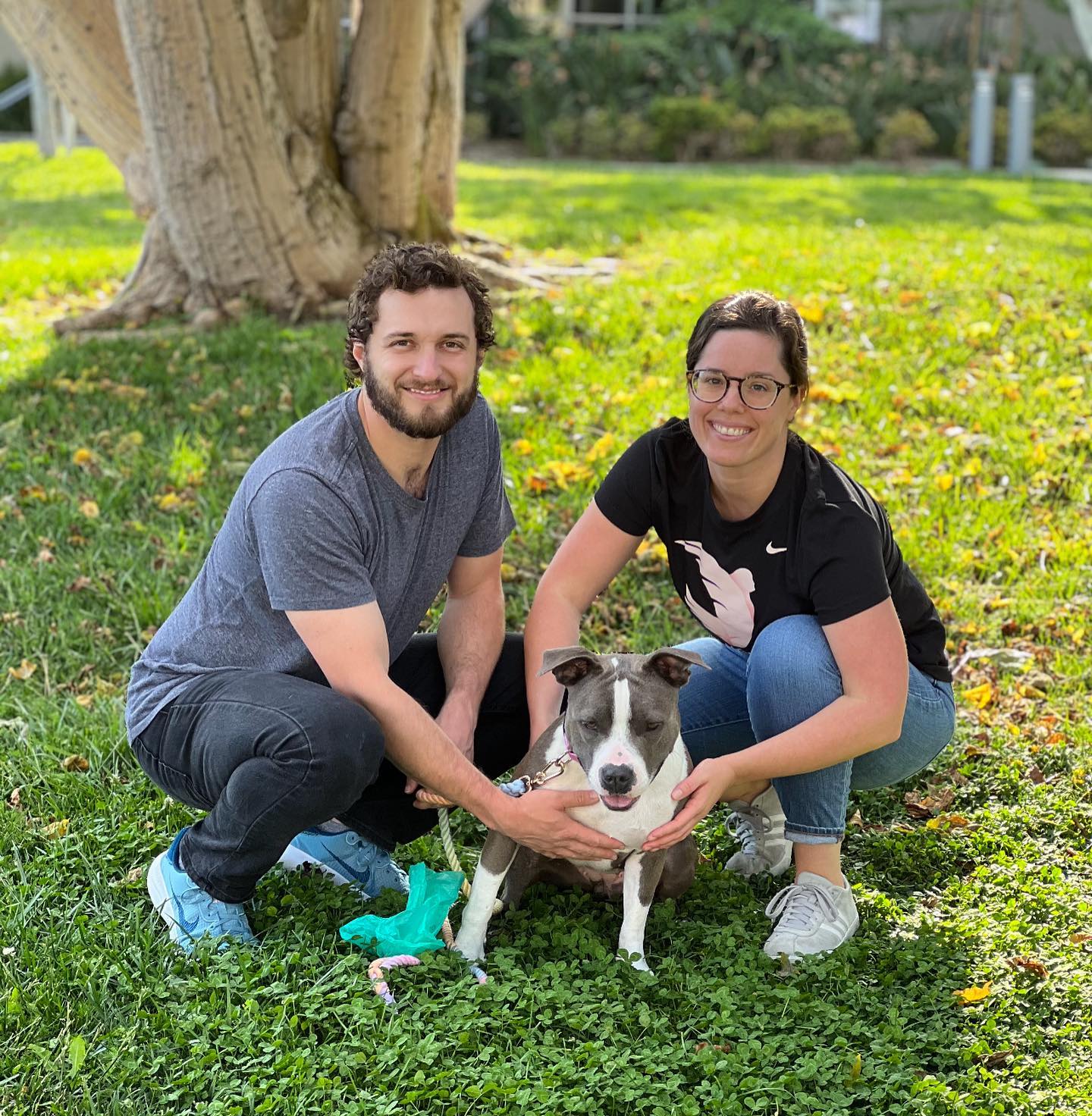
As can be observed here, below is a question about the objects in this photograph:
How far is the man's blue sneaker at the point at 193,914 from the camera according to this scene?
3.34m

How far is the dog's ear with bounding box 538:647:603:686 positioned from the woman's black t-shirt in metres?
0.61

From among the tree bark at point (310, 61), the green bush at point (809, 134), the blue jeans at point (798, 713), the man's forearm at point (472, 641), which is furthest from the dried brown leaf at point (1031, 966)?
the green bush at point (809, 134)

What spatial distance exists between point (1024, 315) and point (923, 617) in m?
4.82

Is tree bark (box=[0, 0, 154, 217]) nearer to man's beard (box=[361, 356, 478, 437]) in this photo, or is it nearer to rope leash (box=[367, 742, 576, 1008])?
man's beard (box=[361, 356, 478, 437])

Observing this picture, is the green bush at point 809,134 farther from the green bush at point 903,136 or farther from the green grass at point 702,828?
the green grass at point 702,828

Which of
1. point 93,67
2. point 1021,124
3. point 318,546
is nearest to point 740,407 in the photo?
point 318,546

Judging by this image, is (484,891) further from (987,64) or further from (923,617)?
(987,64)

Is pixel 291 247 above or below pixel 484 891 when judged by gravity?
above

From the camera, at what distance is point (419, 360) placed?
129 inches

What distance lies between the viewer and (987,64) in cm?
2248

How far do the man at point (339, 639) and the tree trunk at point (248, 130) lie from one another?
14.9 ft

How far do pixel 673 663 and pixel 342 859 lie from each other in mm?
1142

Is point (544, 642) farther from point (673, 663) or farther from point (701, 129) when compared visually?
point (701, 129)

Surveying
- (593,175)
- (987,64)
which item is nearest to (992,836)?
(593,175)
